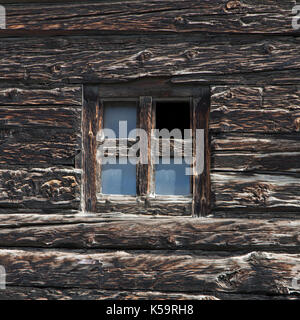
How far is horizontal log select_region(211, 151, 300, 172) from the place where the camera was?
2.47m

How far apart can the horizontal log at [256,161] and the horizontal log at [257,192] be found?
5 centimetres

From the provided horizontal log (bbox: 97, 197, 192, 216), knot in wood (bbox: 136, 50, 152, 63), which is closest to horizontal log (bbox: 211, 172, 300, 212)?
horizontal log (bbox: 97, 197, 192, 216)

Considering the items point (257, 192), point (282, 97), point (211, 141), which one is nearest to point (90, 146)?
point (211, 141)

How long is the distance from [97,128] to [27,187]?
66 cm

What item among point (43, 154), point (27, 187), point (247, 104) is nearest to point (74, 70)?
point (43, 154)

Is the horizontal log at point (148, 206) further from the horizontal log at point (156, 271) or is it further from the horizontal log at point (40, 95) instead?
the horizontal log at point (40, 95)

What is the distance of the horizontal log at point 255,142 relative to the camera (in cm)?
248

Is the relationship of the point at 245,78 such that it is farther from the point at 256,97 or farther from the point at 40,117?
the point at 40,117

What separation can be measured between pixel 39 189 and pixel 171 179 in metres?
0.96

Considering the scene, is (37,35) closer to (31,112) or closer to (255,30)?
(31,112)

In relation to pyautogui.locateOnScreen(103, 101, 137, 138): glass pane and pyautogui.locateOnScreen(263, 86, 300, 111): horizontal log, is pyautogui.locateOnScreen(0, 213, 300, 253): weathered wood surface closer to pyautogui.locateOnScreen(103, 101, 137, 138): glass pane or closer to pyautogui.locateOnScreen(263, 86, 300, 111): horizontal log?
pyautogui.locateOnScreen(103, 101, 137, 138): glass pane

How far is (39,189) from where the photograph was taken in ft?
8.57

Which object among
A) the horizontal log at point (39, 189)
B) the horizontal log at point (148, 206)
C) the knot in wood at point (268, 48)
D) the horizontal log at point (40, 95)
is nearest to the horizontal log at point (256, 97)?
the knot in wood at point (268, 48)

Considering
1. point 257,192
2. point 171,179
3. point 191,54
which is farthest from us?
point 171,179
